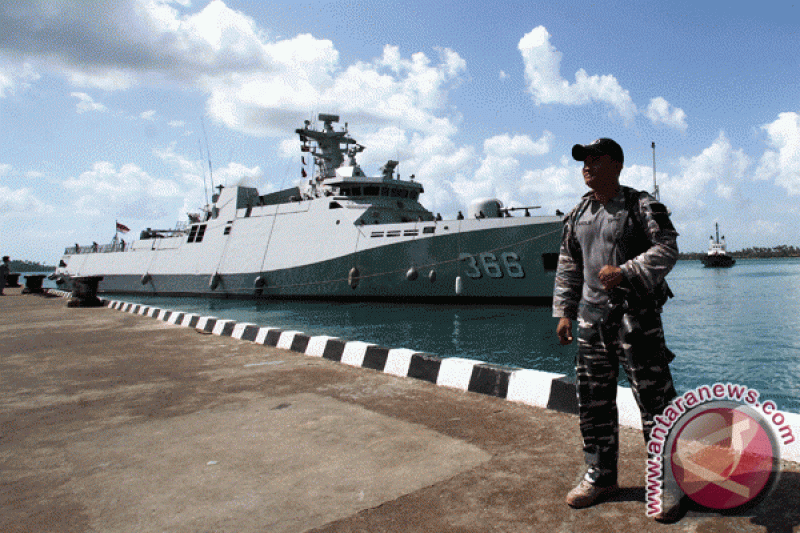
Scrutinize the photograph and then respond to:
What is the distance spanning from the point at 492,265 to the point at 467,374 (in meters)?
12.5

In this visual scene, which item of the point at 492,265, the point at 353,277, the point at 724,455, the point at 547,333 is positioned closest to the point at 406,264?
the point at 353,277

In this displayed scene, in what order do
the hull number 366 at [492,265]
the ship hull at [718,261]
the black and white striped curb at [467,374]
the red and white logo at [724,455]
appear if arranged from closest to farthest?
the red and white logo at [724,455], the black and white striped curb at [467,374], the hull number 366 at [492,265], the ship hull at [718,261]

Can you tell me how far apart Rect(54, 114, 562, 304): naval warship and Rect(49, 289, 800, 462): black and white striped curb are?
1040 cm

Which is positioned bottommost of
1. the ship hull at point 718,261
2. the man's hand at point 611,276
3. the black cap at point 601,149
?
the man's hand at point 611,276

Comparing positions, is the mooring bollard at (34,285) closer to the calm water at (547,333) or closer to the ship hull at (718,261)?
the calm water at (547,333)

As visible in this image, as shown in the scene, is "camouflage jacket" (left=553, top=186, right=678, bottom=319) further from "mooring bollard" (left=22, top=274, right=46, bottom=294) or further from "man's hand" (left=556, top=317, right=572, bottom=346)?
"mooring bollard" (left=22, top=274, right=46, bottom=294)

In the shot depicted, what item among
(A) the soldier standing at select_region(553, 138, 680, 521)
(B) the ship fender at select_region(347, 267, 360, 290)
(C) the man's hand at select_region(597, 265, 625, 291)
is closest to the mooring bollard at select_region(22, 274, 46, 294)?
(B) the ship fender at select_region(347, 267, 360, 290)

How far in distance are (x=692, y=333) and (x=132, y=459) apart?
12735 millimetres

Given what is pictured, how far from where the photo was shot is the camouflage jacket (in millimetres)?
1880

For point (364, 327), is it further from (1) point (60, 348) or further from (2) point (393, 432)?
(2) point (393, 432)

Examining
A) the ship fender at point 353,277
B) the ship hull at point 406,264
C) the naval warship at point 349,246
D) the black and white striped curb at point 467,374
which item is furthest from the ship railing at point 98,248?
the black and white striped curb at point 467,374

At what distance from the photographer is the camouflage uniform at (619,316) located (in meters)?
1.94

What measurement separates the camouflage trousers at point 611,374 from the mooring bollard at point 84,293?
15.9 m

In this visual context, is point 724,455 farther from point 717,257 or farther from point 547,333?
point 717,257
